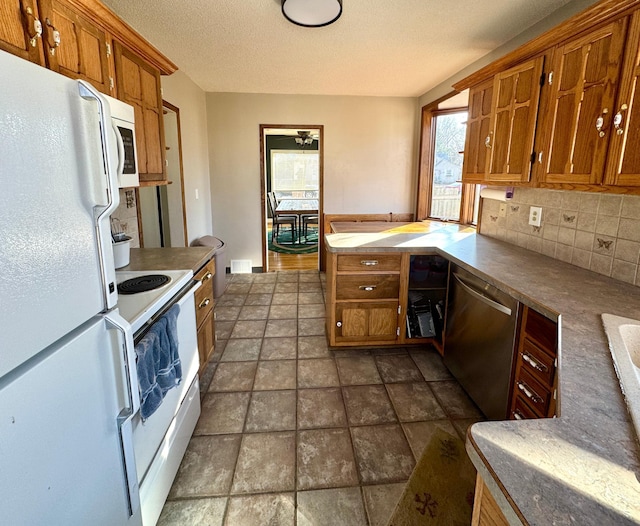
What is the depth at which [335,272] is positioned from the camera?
8.52ft

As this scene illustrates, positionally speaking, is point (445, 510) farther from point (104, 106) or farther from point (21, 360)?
point (104, 106)

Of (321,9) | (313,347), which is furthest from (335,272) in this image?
(321,9)

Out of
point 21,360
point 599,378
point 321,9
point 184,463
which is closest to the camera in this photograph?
point 21,360

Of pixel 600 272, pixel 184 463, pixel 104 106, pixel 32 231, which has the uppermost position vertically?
pixel 104 106

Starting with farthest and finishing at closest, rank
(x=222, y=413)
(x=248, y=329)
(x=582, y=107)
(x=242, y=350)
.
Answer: (x=248, y=329)
(x=242, y=350)
(x=222, y=413)
(x=582, y=107)

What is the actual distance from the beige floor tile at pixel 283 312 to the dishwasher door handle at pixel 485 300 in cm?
181

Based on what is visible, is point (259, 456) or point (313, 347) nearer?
point (259, 456)

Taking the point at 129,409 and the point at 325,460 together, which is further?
the point at 325,460

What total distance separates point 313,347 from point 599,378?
221cm

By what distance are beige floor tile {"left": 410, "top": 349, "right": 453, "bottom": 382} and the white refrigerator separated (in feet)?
6.70

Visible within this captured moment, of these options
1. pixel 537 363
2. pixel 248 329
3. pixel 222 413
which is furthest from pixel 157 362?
pixel 248 329

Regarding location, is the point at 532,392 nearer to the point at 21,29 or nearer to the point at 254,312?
the point at 21,29

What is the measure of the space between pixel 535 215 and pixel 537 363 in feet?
3.99

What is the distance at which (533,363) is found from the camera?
1517 millimetres
